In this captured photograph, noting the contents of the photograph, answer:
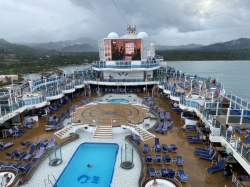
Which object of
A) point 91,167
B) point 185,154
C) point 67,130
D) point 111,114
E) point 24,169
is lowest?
point 91,167

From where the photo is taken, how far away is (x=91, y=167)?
497 inches

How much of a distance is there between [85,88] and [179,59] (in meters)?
100

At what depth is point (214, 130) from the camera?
1246cm

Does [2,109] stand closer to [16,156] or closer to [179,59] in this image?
[16,156]

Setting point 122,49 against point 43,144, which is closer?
point 43,144

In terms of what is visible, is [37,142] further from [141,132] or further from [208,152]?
[208,152]

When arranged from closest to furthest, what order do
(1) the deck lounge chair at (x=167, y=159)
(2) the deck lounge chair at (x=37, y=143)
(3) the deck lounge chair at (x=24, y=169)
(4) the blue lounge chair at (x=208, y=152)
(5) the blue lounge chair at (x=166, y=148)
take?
(3) the deck lounge chair at (x=24, y=169) → (1) the deck lounge chair at (x=167, y=159) → (4) the blue lounge chair at (x=208, y=152) → (5) the blue lounge chair at (x=166, y=148) → (2) the deck lounge chair at (x=37, y=143)

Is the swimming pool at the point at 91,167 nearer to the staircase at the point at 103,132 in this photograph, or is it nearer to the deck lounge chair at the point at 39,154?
the staircase at the point at 103,132

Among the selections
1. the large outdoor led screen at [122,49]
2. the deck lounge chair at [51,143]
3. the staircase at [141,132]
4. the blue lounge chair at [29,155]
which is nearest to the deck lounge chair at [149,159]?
the staircase at [141,132]

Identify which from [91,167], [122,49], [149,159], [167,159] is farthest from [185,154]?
[122,49]

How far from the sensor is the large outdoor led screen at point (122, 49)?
101 ft

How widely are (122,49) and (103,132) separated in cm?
1827

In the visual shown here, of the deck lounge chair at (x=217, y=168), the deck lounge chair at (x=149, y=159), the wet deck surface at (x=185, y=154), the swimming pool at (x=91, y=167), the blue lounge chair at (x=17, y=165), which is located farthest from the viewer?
the deck lounge chair at (x=149, y=159)

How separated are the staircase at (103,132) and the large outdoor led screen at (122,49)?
57.1 feet
